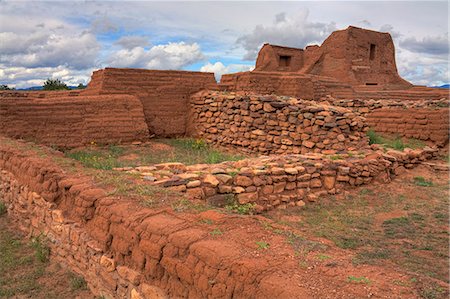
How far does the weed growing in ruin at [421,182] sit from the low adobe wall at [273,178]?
0.59 m

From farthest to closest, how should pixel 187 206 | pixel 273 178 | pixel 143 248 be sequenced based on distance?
pixel 273 178 < pixel 187 206 < pixel 143 248

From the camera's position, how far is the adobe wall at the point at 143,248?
2.77m

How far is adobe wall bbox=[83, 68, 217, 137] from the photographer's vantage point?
38.2ft

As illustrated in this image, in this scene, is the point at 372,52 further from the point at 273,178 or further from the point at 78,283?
the point at 78,283

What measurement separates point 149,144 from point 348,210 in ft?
21.3

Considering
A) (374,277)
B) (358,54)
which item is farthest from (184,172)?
(358,54)

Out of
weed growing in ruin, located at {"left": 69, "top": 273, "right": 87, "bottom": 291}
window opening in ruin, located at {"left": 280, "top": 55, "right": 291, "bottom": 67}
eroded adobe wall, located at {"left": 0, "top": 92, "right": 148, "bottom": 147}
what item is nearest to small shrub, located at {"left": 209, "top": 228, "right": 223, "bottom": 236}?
weed growing in ruin, located at {"left": 69, "top": 273, "right": 87, "bottom": 291}

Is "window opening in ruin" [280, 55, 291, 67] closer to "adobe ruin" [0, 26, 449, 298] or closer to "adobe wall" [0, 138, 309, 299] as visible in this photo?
"adobe ruin" [0, 26, 449, 298]

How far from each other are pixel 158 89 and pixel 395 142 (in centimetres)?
741

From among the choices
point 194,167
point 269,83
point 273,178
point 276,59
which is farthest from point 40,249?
point 276,59

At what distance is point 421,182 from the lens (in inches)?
316

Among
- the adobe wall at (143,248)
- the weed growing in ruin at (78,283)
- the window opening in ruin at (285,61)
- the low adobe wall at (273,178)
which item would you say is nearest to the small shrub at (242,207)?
the low adobe wall at (273,178)

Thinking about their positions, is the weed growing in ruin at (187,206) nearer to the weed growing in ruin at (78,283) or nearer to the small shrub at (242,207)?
the small shrub at (242,207)

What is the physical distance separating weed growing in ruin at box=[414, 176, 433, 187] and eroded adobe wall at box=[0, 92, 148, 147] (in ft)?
23.7
